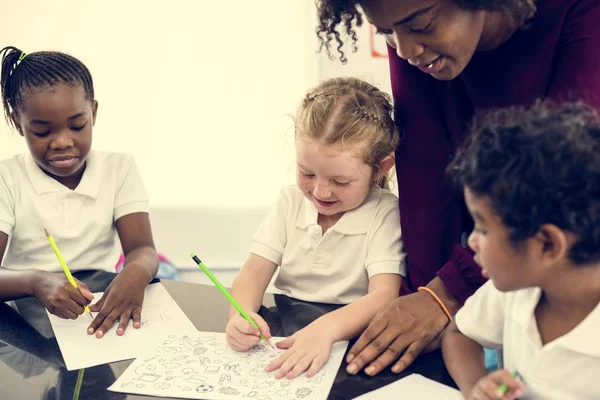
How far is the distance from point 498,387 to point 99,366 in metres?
0.56

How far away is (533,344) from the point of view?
0.85m

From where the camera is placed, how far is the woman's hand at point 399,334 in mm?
997

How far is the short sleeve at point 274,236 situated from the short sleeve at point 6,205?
1.69 ft

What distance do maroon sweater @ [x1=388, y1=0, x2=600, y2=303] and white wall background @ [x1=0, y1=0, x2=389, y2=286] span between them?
1080mm

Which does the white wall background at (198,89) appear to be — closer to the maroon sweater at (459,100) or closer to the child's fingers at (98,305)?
the maroon sweater at (459,100)

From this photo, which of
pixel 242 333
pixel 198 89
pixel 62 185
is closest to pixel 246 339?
pixel 242 333

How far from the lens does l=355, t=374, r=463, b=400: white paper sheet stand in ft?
2.94

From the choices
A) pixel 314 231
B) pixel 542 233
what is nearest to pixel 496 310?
pixel 542 233

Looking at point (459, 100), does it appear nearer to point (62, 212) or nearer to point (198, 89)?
point (62, 212)

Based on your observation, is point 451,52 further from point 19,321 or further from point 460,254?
point 19,321

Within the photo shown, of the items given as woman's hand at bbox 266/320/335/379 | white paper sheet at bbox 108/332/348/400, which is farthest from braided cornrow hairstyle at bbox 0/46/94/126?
woman's hand at bbox 266/320/335/379

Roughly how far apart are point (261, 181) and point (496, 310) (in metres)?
1.62

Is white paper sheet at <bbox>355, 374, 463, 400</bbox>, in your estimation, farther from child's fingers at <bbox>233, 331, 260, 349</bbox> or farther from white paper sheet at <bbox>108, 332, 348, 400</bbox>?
child's fingers at <bbox>233, 331, 260, 349</bbox>

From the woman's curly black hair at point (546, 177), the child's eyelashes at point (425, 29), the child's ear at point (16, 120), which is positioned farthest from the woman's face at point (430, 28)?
the child's ear at point (16, 120)
